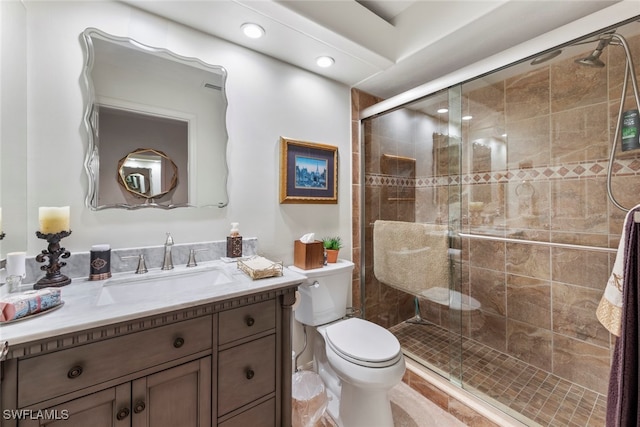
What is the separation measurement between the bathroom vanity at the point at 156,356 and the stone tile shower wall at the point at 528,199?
4.18ft

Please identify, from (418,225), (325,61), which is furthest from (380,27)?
(418,225)

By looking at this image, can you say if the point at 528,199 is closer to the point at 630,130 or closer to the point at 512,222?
the point at 512,222

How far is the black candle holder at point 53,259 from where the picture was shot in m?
1.00

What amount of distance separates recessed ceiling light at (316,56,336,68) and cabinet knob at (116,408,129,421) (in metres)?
1.96

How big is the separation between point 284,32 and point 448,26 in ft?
3.04

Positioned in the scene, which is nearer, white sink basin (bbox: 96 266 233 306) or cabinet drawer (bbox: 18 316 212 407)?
cabinet drawer (bbox: 18 316 212 407)

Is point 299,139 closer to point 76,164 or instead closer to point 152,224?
point 152,224

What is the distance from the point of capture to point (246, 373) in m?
1.06

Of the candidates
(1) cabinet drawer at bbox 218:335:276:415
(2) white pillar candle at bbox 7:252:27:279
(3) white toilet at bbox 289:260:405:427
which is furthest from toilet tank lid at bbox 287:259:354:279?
(2) white pillar candle at bbox 7:252:27:279

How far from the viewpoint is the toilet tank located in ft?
5.37

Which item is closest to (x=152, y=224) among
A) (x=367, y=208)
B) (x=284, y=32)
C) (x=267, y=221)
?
(x=267, y=221)

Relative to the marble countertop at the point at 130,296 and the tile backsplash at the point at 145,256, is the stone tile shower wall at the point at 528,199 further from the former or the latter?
the marble countertop at the point at 130,296

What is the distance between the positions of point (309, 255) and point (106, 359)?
42.1 inches

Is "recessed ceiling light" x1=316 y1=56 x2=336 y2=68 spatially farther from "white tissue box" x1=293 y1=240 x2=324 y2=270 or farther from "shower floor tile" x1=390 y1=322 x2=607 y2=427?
"shower floor tile" x1=390 y1=322 x2=607 y2=427
